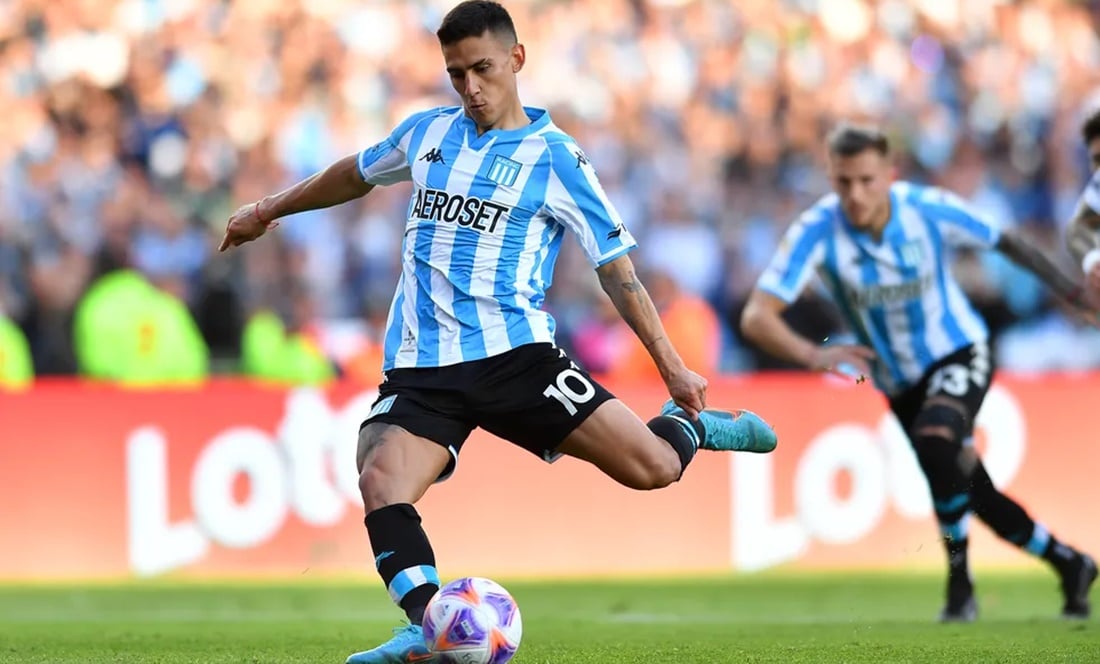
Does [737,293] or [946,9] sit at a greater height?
[946,9]

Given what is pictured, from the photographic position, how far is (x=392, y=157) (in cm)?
715

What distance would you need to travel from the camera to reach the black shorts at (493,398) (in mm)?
6766

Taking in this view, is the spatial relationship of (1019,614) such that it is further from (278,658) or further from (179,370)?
(179,370)

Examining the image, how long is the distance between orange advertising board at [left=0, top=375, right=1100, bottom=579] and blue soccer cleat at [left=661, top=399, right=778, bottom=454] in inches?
236

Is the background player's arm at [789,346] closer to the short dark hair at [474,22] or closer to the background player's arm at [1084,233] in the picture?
the background player's arm at [1084,233]

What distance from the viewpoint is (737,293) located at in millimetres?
16234

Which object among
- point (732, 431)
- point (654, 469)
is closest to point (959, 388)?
point (732, 431)

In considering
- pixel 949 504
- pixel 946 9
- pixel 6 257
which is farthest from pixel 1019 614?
pixel 946 9

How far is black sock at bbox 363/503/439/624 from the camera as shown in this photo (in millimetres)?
6352

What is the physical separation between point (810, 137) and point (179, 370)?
22.8 feet

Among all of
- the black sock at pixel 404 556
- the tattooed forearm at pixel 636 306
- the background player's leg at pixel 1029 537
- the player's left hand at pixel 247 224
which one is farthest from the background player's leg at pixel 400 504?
the background player's leg at pixel 1029 537

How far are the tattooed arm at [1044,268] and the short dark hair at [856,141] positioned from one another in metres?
0.88

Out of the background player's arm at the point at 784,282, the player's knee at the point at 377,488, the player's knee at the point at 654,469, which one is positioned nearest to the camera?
the player's knee at the point at 377,488

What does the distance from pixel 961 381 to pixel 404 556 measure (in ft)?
14.7
